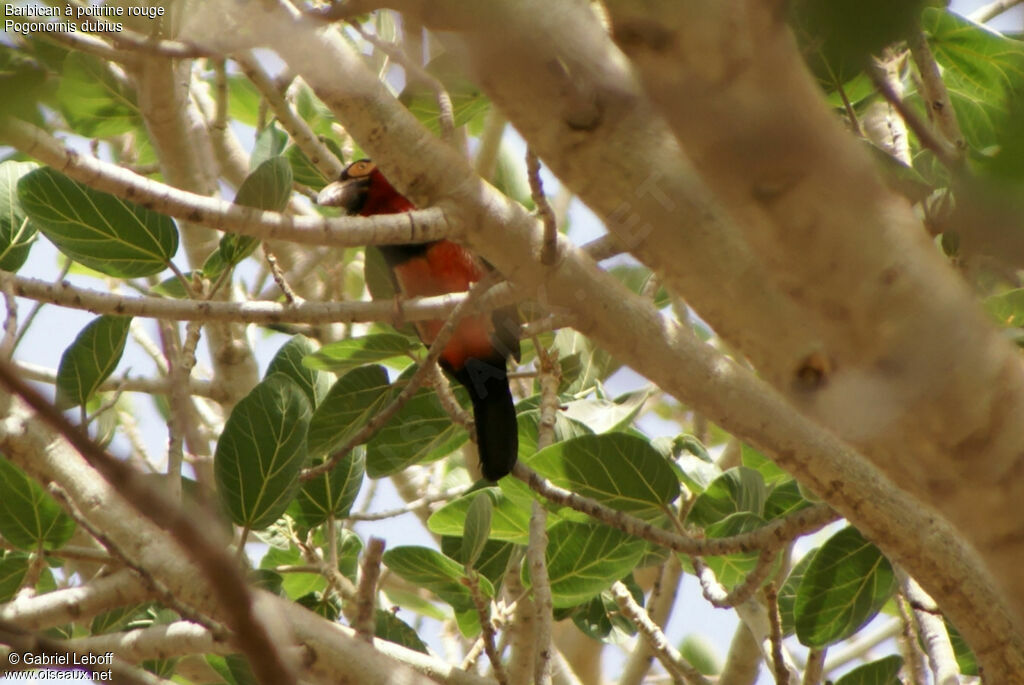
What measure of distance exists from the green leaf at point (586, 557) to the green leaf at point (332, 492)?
51 cm

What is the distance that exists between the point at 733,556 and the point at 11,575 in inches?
67.2

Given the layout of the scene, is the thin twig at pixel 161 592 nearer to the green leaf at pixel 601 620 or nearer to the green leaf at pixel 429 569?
the green leaf at pixel 429 569

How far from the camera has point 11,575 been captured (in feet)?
8.09

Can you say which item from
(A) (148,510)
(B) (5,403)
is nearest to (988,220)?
(A) (148,510)

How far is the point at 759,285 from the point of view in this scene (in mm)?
992

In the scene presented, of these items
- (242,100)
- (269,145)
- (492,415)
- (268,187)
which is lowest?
(268,187)

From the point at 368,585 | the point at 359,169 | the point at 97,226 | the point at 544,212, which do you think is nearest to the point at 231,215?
the point at 544,212

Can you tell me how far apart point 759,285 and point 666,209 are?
0.37ft

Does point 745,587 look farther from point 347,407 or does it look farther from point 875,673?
point 347,407

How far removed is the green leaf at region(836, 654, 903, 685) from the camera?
2590mm

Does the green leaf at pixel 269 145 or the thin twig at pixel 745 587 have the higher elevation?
the green leaf at pixel 269 145

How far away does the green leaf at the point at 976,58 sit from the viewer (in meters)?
2.51

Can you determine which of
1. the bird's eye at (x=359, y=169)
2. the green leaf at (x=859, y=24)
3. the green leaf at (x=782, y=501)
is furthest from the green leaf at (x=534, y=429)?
the green leaf at (x=859, y=24)

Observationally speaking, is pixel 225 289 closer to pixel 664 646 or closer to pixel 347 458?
pixel 347 458
